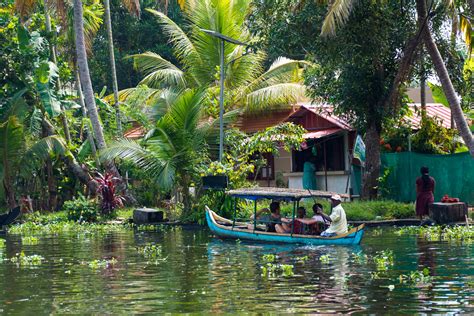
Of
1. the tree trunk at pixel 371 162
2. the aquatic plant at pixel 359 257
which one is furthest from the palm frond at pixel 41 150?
the aquatic plant at pixel 359 257

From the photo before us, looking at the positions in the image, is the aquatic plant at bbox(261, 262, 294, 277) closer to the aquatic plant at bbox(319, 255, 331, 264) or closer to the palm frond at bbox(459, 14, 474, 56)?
the aquatic plant at bbox(319, 255, 331, 264)

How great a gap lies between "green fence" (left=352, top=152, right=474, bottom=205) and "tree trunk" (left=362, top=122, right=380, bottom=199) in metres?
0.49

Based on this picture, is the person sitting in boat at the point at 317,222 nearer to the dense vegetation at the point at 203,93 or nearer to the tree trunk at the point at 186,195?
the dense vegetation at the point at 203,93

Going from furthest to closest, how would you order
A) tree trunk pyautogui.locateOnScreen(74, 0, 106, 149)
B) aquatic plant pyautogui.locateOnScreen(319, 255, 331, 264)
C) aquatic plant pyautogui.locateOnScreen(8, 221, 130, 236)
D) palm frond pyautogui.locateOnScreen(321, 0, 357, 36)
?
tree trunk pyautogui.locateOnScreen(74, 0, 106, 149)
aquatic plant pyautogui.locateOnScreen(8, 221, 130, 236)
palm frond pyautogui.locateOnScreen(321, 0, 357, 36)
aquatic plant pyautogui.locateOnScreen(319, 255, 331, 264)

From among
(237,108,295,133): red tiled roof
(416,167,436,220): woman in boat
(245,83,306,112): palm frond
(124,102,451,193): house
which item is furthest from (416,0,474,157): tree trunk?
(237,108,295,133): red tiled roof

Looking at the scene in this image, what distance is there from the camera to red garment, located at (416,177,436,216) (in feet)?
81.1

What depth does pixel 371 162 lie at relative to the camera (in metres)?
28.7

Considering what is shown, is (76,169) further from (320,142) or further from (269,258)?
(269,258)

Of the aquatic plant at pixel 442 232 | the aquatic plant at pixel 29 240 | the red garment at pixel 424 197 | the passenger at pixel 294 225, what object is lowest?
the aquatic plant at pixel 29 240

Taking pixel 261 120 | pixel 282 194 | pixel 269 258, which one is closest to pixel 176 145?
pixel 261 120

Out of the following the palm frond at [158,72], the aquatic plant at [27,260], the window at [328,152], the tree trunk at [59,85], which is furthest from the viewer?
the palm frond at [158,72]

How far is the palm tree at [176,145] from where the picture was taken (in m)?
28.5

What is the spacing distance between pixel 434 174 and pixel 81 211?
12254 mm

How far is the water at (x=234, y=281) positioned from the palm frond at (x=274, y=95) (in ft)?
39.9
